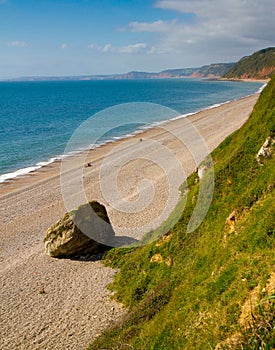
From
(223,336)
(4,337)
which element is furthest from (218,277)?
(4,337)

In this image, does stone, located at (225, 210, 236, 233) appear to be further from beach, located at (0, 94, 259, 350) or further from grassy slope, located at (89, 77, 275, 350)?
beach, located at (0, 94, 259, 350)

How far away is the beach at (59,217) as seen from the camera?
14.1 meters

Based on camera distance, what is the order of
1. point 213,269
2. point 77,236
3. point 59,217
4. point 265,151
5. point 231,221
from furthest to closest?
1. point 59,217
2. point 77,236
3. point 265,151
4. point 231,221
5. point 213,269

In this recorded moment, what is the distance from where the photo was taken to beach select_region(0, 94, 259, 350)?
1412cm

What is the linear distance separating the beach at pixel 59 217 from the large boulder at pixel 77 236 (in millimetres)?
637

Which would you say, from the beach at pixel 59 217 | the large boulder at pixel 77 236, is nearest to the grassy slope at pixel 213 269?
the beach at pixel 59 217

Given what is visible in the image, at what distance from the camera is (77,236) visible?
19.8 m

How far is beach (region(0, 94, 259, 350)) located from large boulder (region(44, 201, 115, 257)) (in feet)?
2.09

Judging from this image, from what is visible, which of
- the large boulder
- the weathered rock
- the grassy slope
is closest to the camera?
the grassy slope

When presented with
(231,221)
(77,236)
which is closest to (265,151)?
(231,221)

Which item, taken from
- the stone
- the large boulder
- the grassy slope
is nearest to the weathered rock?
the grassy slope

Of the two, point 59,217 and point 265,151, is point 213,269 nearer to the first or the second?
point 265,151

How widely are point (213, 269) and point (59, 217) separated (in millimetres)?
17961

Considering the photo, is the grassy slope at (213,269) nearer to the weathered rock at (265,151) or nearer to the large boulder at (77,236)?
the weathered rock at (265,151)
